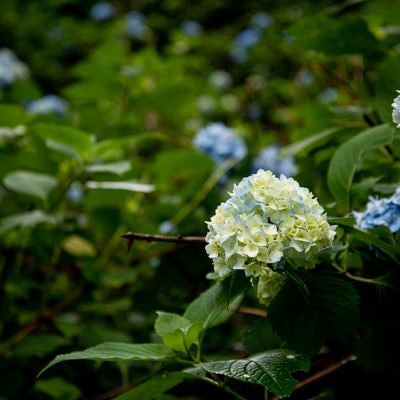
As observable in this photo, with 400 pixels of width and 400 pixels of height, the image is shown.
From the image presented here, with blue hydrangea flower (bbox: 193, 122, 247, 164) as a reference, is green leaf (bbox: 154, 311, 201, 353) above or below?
above

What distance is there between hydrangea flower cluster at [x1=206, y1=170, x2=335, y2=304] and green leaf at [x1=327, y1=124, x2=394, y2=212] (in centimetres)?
17

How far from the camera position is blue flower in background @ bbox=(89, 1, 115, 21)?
4.58m

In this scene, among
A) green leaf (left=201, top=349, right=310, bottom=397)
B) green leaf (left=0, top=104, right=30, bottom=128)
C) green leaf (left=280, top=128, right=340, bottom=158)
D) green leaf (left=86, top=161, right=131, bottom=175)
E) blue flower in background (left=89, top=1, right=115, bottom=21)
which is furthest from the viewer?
blue flower in background (left=89, top=1, right=115, bottom=21)

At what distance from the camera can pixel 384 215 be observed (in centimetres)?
79

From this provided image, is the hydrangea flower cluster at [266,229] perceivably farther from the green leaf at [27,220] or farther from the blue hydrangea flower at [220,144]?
the blue hydrangea flower at [220,144]

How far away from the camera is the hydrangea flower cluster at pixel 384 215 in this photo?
0.77 meters

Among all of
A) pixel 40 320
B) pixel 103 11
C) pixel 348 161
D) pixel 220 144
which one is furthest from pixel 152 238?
pixel 103 11

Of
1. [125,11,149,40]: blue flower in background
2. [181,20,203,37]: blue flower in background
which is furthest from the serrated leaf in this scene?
[181,20,203,37]: blue flower in background

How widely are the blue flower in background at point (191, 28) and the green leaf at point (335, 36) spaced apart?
3129mm

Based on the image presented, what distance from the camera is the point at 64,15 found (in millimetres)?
5023

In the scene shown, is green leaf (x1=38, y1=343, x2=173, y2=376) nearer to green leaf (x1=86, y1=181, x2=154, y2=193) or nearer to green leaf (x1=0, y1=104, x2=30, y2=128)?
green leaf (x1=86, y1=181, x2=154, y2=193)

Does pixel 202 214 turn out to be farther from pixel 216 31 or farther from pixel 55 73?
pixel 216 31

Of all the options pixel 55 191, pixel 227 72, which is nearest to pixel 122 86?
pixel 55 191

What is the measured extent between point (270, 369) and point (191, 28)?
13.1 ft
